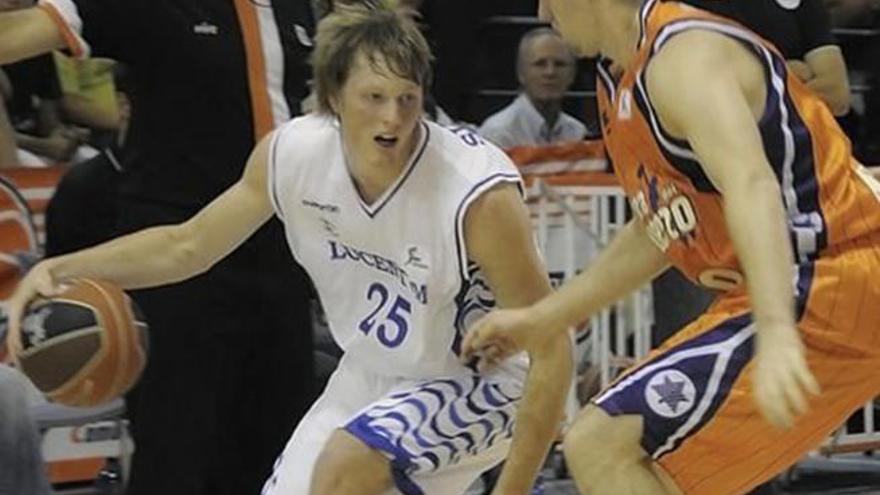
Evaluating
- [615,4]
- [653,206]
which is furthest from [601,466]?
[615,4]

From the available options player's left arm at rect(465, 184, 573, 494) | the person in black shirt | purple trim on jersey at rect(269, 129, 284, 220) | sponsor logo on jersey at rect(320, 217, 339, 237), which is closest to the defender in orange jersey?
player's left arm at rect(465, 184, 573, 494)

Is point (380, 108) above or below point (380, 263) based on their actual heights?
above

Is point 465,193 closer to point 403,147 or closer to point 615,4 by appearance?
point 403,147

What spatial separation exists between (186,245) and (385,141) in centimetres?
59

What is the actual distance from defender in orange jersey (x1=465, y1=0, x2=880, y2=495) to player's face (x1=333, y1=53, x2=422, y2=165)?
0.49 metres

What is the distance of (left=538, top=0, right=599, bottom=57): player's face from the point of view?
4.18 meters

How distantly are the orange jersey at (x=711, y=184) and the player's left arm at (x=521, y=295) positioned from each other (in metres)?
0.41

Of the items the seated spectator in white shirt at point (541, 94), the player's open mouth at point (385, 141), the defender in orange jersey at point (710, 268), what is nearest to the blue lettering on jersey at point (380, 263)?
the player's open mouth at point (385, 141)

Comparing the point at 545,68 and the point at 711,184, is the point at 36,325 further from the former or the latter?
the point at 545,68

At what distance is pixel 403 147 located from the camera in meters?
4.67

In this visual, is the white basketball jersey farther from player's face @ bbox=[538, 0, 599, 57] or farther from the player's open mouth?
player's face @ bbox=[538, 0, 599, 57]

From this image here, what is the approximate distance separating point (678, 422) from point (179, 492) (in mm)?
1702

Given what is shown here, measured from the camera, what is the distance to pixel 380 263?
186 inches

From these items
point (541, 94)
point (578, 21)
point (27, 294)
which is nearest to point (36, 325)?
point (27, 294)
